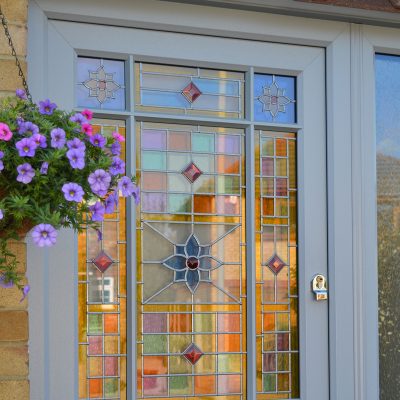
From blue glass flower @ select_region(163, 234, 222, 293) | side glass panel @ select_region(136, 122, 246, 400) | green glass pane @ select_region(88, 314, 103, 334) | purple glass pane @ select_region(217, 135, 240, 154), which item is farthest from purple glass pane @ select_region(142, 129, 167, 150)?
green glass pane @ select_region(88, 314, 103, 334)

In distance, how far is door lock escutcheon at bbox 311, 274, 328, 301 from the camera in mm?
2816

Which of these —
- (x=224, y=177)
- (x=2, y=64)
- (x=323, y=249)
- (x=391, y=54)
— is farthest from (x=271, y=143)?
(x=2, y=64)

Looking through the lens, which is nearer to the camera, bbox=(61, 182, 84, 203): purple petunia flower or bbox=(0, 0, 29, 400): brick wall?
bbox=(61, 182, 84, 203): purple petunia flower

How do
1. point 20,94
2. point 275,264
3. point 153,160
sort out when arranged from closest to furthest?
point 20,94, point 153,160, point 275,264

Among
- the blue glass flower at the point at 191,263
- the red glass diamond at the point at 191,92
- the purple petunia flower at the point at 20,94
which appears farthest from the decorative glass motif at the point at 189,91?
the purple petunia flower at the point at 20,94

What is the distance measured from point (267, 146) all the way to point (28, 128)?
1125mm

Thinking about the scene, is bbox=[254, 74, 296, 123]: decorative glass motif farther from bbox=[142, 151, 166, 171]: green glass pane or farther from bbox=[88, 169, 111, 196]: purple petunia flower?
bbox=[88, 169, 111, 196]: purple petunia flower

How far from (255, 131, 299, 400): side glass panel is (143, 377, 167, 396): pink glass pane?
37 cm

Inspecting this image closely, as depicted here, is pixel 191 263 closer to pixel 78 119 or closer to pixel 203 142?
pixel 203 142

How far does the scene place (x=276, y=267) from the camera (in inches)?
111

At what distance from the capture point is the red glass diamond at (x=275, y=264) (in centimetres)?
280

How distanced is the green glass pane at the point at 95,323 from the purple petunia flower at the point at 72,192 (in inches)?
30.8

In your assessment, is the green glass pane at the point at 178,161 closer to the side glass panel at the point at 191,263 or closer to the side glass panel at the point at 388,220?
the side glass panel at the point at 191,263

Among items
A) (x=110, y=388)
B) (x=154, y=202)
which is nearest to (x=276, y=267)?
(x=154, y=202)
